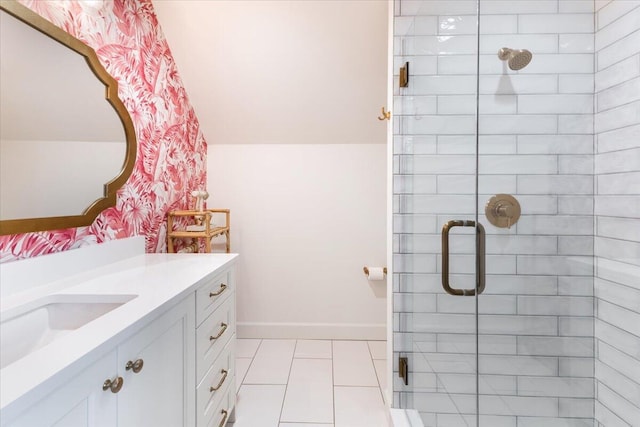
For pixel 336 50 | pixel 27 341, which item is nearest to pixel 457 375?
pixel 27 341

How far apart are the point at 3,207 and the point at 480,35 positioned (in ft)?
6.03

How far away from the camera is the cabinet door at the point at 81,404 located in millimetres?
505

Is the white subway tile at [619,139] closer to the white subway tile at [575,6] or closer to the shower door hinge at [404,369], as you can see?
the white subway tile at [575,6]

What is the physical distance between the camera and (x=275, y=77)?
2.04 metres

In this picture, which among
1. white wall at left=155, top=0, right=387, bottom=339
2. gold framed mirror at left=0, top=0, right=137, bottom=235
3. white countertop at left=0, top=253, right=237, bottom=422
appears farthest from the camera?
white wall at left=155, top=0, right=387, bottom=339

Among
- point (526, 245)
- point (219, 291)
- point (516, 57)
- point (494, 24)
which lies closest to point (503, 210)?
point (526, 245)

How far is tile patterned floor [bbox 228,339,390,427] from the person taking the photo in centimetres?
155

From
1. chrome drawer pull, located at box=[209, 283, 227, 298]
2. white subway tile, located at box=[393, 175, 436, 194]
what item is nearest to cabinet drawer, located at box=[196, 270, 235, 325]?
chrome drawer pull, located at box=[209, 283, 227, 298]

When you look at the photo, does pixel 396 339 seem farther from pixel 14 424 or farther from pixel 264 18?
pixel 264 18

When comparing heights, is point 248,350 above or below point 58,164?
below

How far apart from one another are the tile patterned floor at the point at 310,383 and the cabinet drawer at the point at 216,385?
0.27 metres

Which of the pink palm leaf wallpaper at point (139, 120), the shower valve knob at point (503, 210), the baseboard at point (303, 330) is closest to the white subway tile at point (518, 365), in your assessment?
the shower valve knob at point (503, 210)

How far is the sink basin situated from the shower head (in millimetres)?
1682

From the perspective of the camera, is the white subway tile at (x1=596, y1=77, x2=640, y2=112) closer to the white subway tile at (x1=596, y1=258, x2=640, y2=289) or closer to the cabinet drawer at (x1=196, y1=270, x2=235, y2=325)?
the white subway tile at (x1=596, y1=258, x2=640, y2=289)
